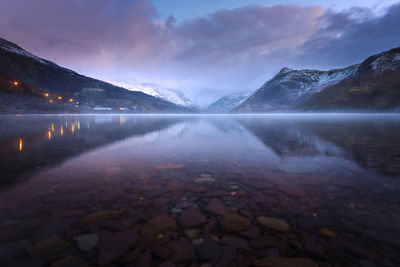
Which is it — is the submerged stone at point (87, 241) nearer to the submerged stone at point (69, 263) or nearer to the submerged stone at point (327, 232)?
the submerged stone at point (69, 263)

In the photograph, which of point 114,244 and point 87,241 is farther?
point 87,241

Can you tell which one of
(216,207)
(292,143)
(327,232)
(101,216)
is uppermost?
(292,143)

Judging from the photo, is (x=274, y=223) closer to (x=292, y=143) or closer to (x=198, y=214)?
(x=198, y=214)

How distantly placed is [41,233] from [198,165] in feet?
24.7

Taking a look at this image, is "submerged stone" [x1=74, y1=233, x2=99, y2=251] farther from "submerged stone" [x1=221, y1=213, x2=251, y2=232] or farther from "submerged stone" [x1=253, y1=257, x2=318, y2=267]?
"submerged stone" [x1=253, y1=257, x2=318, y2=267]

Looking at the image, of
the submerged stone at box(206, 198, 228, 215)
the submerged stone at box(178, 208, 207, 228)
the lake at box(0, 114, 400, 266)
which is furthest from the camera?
the submerged stone at box(206, 198, 228, 215)

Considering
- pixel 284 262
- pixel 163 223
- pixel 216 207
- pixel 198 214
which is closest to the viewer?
pixel 284 262

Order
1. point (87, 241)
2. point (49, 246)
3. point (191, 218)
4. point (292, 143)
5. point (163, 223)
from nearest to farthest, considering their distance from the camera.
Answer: point (49, 246) → point (87, 241) → point (163, 223) → point (191, 218) → point (292, 143)

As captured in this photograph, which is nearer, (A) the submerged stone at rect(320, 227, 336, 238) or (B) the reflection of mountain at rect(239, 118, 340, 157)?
(A) the submerged stone at rect(320, 227, 336, 238)

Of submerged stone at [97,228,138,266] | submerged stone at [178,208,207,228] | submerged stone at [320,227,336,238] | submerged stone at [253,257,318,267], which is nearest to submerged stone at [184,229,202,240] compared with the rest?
submerged stone at [178,208,207,228]

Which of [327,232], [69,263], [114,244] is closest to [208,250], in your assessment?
[114,244]

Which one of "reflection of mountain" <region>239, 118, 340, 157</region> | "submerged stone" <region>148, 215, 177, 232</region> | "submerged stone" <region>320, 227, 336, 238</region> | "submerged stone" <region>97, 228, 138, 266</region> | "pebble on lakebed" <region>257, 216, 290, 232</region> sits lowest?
"submerged stone" <region>97, 228, 138, 266</region>

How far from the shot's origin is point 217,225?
5.09m

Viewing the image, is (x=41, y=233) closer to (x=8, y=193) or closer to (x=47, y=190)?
(x=47, y=190)
